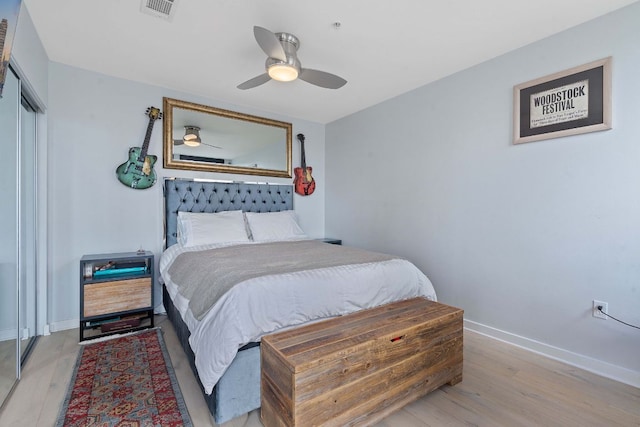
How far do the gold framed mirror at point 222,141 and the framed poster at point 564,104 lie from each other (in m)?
2.77

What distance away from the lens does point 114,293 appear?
263cm

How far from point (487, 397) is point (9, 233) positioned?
10.6 feet

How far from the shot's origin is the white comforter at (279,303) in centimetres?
154

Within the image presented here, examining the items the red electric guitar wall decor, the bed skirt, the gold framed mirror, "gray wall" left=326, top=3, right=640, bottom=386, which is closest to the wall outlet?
"gray wall" left=326, top=3, right=640, bottom=386

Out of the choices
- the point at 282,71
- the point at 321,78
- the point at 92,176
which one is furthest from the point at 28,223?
the point at 321,78

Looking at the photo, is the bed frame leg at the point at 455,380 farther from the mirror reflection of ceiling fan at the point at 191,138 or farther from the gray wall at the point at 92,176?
the mirror reflection of ceiling fan at the point at 191,138

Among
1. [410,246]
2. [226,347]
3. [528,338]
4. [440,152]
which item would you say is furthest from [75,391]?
[440,152]

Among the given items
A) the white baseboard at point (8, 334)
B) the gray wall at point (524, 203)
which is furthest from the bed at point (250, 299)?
the white baseboard at point (8, 334)

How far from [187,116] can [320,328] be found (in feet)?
9.52

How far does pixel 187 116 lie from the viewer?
343 centimetres

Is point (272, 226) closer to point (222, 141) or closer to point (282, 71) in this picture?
point (222, 141)

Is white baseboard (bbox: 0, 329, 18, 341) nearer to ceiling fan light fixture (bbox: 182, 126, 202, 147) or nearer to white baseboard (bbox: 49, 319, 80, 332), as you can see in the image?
white baseboard (bbox: 49, 319, 80, 332)

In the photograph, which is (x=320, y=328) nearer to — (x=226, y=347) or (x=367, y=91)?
(x=226, y=347)

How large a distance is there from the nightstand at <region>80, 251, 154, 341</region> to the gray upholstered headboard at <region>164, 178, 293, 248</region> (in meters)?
0.54
